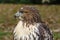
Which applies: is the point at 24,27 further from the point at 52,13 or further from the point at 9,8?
the point at 9,8

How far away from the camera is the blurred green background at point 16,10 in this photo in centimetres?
1134

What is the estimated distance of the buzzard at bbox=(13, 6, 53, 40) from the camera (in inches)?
230

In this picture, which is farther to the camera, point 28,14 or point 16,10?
point 16,10

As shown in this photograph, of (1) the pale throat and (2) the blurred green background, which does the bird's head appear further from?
(2) the blurred green background

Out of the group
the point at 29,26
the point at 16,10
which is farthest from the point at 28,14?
the point at 16,10

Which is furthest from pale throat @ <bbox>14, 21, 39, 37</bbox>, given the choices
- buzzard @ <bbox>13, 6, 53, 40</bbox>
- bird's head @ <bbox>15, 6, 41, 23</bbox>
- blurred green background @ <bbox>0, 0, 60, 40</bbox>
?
blurred green background @ <bbox>0, 0, 60, 40</bbox>

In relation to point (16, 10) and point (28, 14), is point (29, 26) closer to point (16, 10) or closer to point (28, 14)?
point (28, 14)

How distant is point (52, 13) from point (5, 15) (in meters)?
2.52

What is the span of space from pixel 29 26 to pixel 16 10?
12.1 m

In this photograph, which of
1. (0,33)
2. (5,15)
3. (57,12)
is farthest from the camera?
(57,12)

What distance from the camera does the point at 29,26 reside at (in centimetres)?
591

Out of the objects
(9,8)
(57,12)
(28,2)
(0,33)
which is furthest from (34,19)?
(28,2)

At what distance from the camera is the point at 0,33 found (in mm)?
11180

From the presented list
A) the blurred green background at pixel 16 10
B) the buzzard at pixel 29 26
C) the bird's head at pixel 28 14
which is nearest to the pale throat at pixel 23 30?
the buzzard at pixel 29 26
